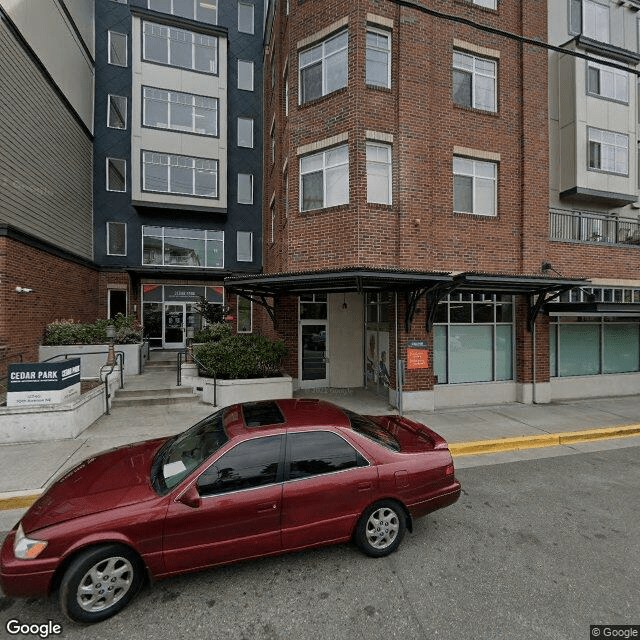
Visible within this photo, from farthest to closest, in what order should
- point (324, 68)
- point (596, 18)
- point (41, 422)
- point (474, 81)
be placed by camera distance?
point (596, 18), point (474, 81), point (324, 68), point (41, 422)

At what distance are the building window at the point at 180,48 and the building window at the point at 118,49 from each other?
106 centimetres

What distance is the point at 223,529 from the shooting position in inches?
129

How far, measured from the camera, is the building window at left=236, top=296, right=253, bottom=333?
65.0 ft

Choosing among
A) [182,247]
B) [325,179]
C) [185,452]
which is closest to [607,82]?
[325,179]

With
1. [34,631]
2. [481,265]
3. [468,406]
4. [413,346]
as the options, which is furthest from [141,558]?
[481,265]

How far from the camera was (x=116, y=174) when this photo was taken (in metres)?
18.3

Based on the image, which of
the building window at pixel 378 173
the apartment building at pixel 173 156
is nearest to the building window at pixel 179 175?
the apartment building at pixel 173 156

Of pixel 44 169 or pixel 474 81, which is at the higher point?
pixel 474 81

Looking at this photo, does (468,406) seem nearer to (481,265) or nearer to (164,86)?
(481,265)

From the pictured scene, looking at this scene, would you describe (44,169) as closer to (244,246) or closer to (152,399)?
(244,246)

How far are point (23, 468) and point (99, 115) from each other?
18.8 metres

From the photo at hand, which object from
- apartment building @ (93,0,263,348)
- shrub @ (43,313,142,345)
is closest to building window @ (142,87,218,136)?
apartment building @ (93,0,263,348)

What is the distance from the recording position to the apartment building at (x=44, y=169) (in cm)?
1012

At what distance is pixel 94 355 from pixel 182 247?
9.07m
